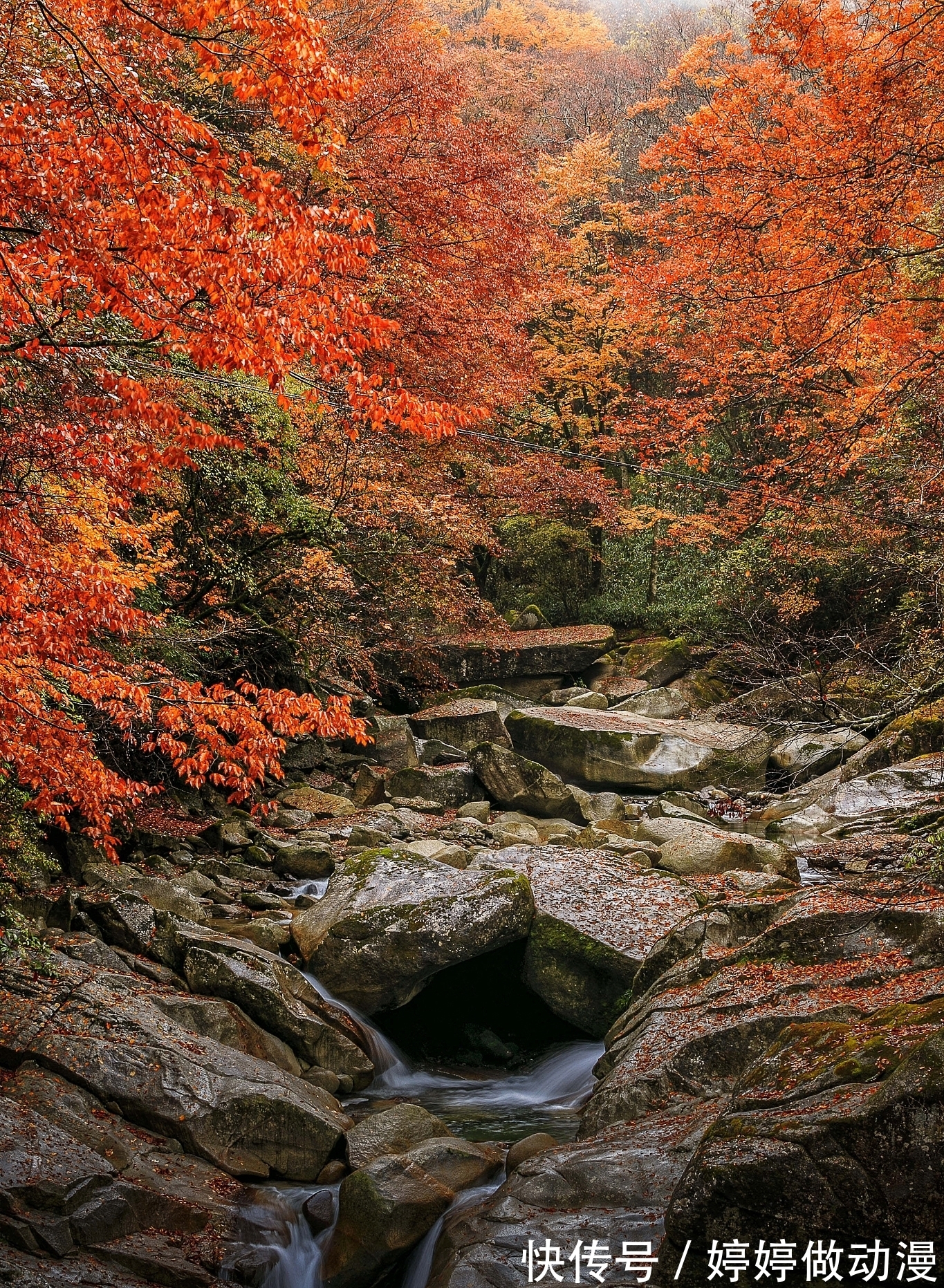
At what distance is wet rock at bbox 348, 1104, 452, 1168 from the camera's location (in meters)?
5.97

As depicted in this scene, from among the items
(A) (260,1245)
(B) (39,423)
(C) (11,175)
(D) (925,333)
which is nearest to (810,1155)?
(A) (260,1245)

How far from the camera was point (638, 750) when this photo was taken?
15312 mm

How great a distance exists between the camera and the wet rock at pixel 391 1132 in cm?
597

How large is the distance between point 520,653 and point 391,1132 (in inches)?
575

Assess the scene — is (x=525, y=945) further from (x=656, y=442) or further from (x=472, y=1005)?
(x=656, y=442)

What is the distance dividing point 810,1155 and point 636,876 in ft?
18.6

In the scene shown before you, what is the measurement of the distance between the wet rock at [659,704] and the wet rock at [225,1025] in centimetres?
1187

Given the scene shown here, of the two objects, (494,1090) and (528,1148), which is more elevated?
(528,1148)

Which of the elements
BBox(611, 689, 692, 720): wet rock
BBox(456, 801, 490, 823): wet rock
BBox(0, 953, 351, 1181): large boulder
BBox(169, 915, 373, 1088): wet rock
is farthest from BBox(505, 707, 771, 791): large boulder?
BBox(0, 953, 351, 1181): large boulder

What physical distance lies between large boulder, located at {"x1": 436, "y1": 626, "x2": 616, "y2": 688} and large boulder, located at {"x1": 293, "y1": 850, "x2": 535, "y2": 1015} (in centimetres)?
1059

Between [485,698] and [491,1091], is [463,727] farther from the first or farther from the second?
[491,1091]

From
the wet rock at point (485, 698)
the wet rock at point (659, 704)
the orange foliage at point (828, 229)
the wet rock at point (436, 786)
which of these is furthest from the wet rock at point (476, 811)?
the orange foliage at point (828, 229)

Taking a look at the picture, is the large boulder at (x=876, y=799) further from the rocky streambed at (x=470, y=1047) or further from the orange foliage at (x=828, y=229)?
the orange foliage at (x=828, y=229)

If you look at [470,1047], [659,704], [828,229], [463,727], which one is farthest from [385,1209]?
[659,704]
